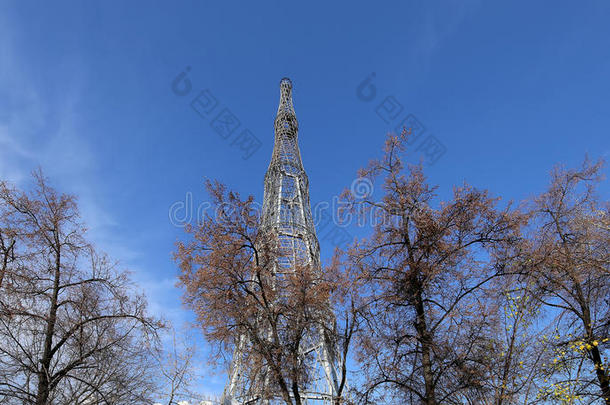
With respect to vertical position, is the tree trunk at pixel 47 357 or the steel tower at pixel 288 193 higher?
the steel tower at pixel 288 193

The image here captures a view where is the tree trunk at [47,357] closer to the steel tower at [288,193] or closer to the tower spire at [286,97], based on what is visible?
the steel tower at [288,193]

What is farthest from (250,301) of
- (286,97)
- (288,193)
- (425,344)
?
(286,97)

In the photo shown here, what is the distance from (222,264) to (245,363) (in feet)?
9.00

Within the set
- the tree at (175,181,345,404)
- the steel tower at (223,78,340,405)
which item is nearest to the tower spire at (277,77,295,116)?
the steel tower at (223,78,340,405)

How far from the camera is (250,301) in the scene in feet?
33.1

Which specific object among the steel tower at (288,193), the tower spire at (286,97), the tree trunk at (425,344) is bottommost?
the tree trunk at (425,344)

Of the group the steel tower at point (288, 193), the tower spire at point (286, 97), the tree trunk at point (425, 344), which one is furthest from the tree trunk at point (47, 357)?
the tower spire at point (286, 97)

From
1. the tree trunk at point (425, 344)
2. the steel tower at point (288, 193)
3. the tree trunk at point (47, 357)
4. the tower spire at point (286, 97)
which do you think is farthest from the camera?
the tower spire at point (286, 97)

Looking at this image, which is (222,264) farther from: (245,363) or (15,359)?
(15,359)

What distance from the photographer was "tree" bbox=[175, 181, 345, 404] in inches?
377

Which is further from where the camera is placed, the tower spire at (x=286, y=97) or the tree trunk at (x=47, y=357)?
the tower spire at (x=286, y=97)

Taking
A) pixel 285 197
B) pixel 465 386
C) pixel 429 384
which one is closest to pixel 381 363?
pixel 429 384

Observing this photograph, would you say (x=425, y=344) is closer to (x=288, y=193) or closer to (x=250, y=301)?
(x=250, y=301)

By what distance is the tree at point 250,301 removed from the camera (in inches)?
377
